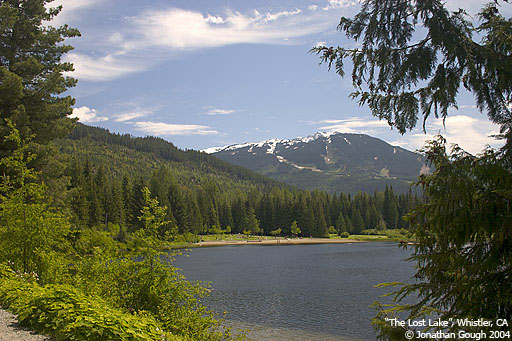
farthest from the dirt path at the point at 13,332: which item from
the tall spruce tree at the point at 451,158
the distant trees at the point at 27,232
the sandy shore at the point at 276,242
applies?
the sandy shore at the point at 276,242

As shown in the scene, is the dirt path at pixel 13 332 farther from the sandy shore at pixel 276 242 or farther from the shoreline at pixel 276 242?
the sandy shore at pixel 276 242

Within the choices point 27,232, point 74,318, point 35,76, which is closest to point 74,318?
point 74,318

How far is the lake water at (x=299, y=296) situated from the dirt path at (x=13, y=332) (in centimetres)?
1027

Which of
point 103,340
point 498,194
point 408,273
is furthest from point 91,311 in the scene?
point 408,273

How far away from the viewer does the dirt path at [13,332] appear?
747cm

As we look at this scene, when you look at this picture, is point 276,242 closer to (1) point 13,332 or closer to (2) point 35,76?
(2) point 35,76

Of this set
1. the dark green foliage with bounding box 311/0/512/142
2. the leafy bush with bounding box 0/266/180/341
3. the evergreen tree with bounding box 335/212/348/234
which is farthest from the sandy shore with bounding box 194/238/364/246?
the dark green foliage with bounding box 311/0/512/142

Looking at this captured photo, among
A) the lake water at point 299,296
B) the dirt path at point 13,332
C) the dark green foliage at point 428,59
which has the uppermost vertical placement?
the dark green foliage at point 428,59

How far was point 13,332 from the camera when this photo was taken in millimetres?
7797

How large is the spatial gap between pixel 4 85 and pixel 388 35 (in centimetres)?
1929

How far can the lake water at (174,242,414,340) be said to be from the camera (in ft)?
76.4

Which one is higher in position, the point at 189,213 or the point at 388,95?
the point at 388,95

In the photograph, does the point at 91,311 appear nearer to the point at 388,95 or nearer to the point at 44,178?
the point at 388,95

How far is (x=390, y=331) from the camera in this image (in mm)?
4586
